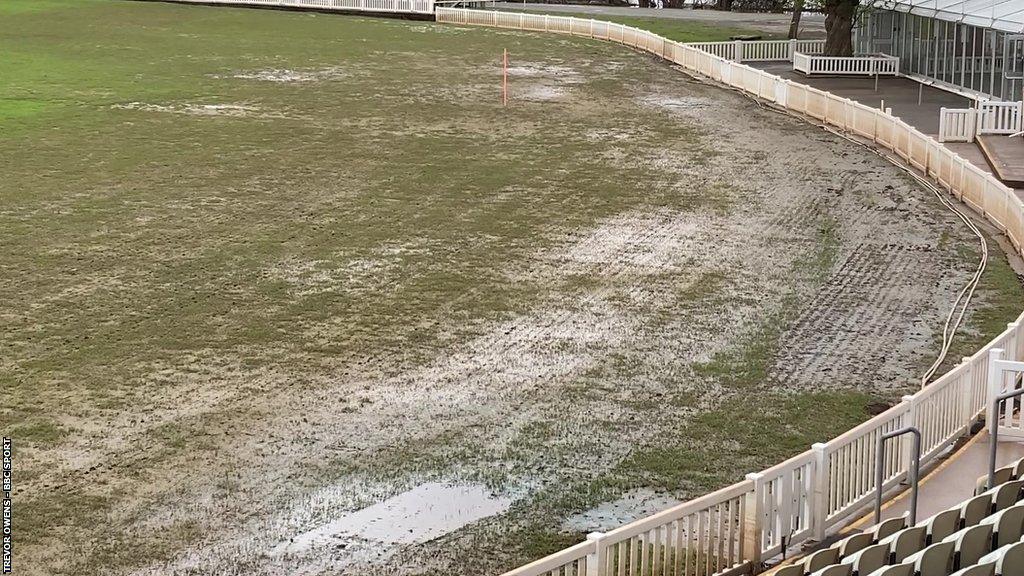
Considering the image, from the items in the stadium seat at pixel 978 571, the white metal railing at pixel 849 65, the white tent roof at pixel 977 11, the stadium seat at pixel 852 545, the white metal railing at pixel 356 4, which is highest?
the white tent roof at pixel 977 11

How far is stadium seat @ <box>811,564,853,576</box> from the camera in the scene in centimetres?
1049

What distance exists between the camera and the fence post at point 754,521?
1305 cm

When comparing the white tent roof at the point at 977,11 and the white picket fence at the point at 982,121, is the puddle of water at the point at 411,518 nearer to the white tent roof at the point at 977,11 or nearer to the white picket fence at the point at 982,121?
the white picket fence at the point at 982,121

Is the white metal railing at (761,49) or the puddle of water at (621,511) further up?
the white metal railing at (761,49)

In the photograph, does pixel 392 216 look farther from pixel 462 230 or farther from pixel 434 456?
pixel 434 456

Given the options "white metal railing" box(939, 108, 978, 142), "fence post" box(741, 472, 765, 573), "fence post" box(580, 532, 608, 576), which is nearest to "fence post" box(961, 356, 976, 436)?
"fence post" box(741, 472, 765, 573)

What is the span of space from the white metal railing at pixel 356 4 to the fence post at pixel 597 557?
54535mm

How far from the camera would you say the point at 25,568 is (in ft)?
43.9

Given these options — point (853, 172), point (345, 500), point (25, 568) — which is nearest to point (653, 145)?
point (853, 172)

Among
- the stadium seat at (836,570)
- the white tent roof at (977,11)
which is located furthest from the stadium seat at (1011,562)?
the white tent roof at (977,11)

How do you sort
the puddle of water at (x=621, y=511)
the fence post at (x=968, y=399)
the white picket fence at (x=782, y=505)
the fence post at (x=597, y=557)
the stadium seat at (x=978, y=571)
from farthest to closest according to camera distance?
the fence post at (x=968, y=399) → the puddle of water at (x=621, y=511) → the white picket fence at (x=782, y=505) → the fence post at (x=597, y=557) → the stadium seat at (x=978, y=571)

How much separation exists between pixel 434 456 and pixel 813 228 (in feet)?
43.7

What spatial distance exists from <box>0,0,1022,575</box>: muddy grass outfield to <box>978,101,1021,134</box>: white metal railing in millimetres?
3179

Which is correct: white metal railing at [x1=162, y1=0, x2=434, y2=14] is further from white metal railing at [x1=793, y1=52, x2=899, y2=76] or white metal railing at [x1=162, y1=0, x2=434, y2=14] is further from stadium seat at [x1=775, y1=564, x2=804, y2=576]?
stadium seat at [x1=775, y1=564, x2=804, y2=576]
